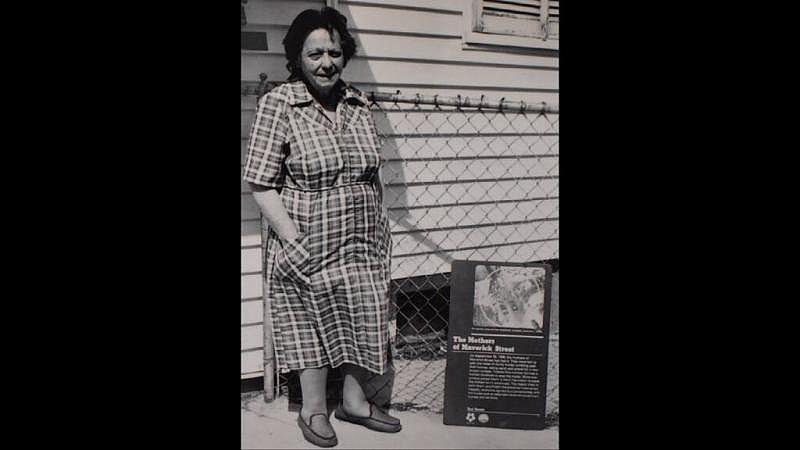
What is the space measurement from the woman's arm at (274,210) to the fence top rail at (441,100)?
0.48m

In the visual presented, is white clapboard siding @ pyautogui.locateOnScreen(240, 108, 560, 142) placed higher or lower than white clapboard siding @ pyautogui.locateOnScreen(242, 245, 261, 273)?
higher

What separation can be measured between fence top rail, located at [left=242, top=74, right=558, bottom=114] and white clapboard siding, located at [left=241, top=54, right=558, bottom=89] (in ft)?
0.18

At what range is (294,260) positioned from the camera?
318cm

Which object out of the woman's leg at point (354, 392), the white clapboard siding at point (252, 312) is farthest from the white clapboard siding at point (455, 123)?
the woman's leg at point (354, 392)

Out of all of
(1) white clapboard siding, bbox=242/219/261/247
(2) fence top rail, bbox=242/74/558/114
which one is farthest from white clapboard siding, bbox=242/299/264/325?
(2) fence top rail, bbox=242/74/558/114

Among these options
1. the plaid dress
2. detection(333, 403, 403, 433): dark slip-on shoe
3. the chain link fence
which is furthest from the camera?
the chain link fence

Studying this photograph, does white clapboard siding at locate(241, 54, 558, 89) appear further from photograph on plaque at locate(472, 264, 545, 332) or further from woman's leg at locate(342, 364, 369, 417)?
woman's leg at locate(342, 364, 369, 417)

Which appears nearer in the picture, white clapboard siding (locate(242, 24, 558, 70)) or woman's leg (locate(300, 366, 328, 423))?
woman's leg (locate(300, 366, 328, 423))

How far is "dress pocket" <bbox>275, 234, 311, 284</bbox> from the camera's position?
316 cm

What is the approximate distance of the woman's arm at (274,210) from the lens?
3109mm

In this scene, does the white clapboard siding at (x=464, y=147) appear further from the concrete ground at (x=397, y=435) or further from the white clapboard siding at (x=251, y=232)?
the concrete ground at (x=397, y=435)

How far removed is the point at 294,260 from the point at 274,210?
0.80 feet

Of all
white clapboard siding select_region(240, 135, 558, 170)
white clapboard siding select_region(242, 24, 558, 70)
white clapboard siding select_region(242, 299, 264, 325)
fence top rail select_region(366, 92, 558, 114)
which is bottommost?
white clapboard siding select_region(242, 299, 264, 325)

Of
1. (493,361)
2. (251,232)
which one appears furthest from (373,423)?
(251,232)
